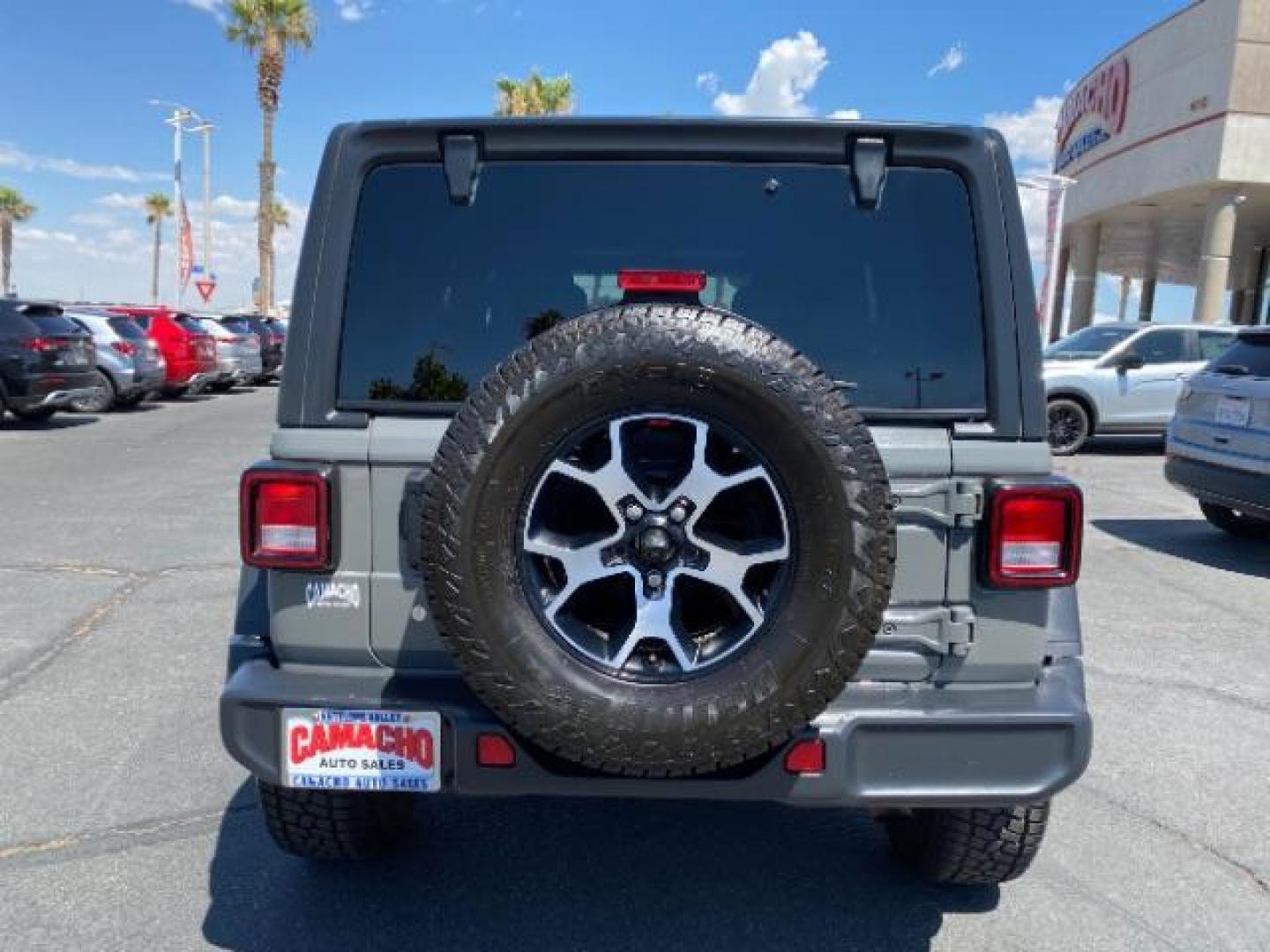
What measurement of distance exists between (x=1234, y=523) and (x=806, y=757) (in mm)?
7644

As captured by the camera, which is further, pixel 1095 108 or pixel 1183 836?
pixel 1095 108

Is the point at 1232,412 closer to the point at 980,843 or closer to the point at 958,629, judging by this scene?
the point at 980,843

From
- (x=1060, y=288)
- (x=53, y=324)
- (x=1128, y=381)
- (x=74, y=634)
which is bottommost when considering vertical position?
(x=74, y=634)

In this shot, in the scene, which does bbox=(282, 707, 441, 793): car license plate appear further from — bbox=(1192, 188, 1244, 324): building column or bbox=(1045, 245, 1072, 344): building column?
bbox=(1045, 245, 1072, 344): building column

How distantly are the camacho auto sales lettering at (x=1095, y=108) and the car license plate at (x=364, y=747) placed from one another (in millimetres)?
30197

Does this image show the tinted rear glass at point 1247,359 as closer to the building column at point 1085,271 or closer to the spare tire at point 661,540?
the spare tire at point 661,540

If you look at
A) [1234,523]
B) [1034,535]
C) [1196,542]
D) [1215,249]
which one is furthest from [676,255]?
[1215,249]

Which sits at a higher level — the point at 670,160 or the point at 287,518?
the point at 670,160

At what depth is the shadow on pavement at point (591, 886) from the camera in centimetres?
272

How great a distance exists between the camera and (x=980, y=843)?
277cm

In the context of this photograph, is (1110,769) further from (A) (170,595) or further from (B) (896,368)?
(A) (170,595)

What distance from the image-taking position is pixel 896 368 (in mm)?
2471

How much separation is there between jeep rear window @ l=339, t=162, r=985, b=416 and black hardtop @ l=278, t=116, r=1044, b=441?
4 centimetres

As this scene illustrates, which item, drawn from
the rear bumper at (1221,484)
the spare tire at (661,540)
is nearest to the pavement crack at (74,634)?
the spare tire at (661,540)
